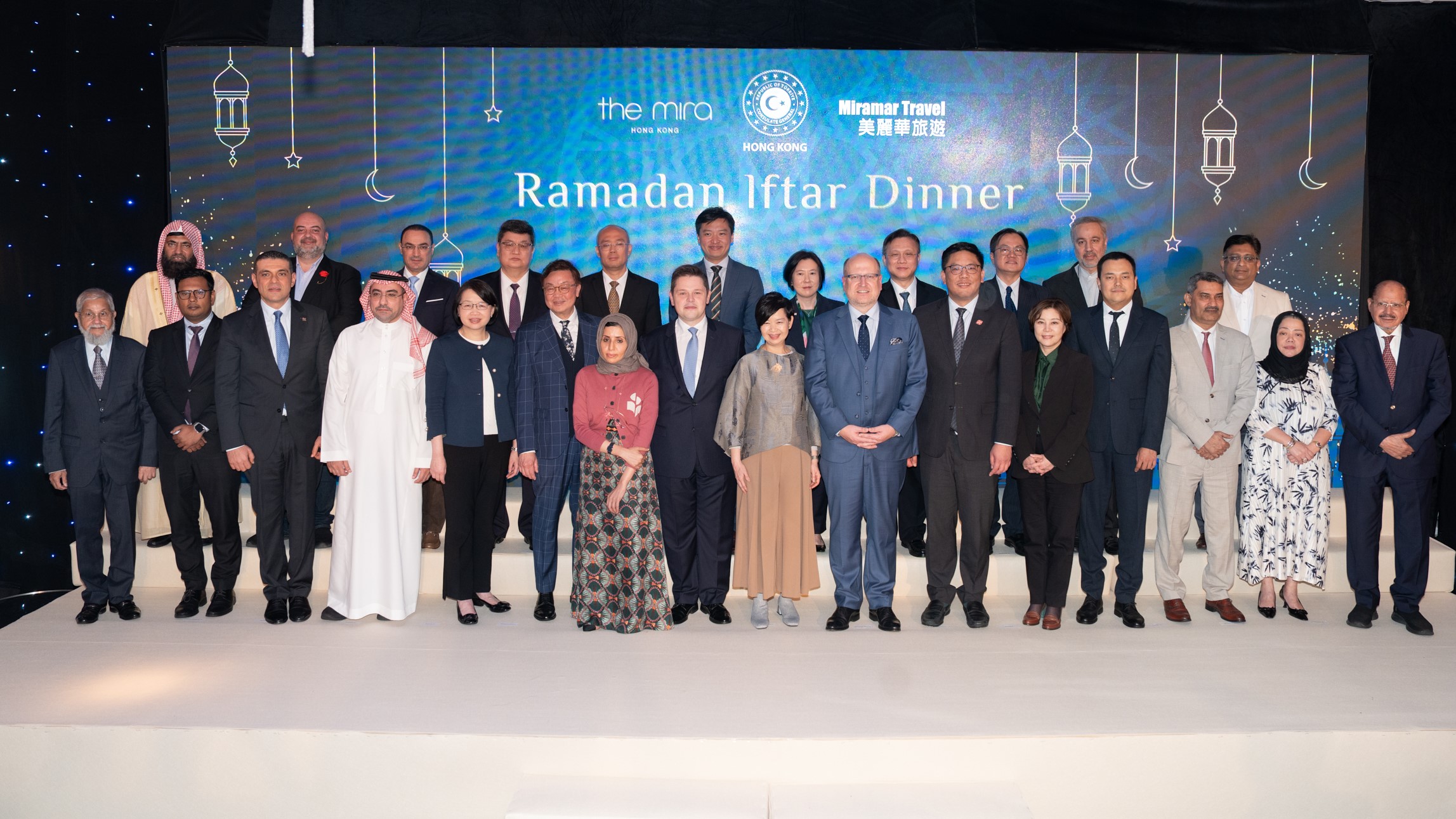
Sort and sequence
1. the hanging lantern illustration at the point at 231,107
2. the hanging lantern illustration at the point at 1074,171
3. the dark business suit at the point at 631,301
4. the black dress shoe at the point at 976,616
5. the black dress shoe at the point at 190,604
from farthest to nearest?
the hanging lantern illustration at the point at 1074,171 < the hanging lantern illustration at the point at 231,107 < the dark business suit at the point at 631,301 < the black dress shoe at the point at 190,604 < the black dress shoe at the point at 976,616

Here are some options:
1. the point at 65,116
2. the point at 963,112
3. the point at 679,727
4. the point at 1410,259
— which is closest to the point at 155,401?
the point at 65,116

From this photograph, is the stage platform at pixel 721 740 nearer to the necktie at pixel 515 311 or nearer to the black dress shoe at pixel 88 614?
the black dress shoe at pixel 88 614

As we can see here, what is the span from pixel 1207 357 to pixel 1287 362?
38 cm

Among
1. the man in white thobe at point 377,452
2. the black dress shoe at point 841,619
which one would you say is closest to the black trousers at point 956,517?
the black dress shoe at point 841,619

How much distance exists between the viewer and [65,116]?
5.68 metres

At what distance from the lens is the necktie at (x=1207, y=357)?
15.9 feet

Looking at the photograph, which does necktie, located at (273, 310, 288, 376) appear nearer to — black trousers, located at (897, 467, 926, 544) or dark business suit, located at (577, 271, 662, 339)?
dark business suit, located at (577, 271, 662, 339)

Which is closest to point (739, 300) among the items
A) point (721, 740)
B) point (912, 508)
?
point (912, 508)

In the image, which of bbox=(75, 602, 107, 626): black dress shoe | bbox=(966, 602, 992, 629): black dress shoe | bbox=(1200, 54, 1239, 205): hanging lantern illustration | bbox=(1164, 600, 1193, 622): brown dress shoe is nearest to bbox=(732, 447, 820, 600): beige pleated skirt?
bbox=(966, 602, 992, 629): black dress shoe

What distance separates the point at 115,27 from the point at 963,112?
506 centimetres

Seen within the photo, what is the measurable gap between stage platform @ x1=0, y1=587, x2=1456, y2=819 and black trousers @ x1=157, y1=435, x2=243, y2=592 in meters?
0.75

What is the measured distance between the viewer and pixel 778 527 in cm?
480

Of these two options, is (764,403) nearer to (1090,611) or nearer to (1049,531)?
(1049,531)

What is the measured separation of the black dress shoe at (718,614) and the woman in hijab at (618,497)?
22 cm
